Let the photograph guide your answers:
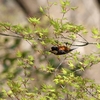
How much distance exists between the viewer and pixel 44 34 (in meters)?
1.28

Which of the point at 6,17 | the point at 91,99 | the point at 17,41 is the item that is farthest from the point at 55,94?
the point at 6,17

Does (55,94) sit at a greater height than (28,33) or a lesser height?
lesser

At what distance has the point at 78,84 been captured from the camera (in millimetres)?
1267

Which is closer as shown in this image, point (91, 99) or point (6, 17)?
point (91, 99)

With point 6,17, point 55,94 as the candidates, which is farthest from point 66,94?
point 6,17

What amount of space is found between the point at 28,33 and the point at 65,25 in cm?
14

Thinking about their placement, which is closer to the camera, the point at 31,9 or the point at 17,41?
the point at 17,41

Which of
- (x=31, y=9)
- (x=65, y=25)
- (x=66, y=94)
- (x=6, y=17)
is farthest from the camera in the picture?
(x=6, y=17)

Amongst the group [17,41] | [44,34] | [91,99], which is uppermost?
[17,41]

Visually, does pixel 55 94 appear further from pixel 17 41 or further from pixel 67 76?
pixel 17 41

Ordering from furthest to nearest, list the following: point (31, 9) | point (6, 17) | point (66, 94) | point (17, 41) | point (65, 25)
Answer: point (6, 17), point (31, 9), point (17, 41), point (66, 94), point (65, 25)

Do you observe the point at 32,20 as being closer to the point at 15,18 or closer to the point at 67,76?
the point at 67,76

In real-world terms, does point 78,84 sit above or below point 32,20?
below

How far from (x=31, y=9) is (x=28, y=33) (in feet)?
8.76
